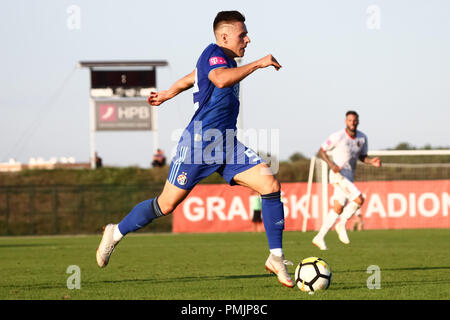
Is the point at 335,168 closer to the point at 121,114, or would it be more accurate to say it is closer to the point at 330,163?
the point at 330,163

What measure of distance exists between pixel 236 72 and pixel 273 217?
1504 millimetres

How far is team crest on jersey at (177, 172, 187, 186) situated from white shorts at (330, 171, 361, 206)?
297 inches

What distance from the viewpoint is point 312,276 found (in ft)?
23.0

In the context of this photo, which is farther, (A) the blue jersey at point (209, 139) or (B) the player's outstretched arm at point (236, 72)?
(A) the blue jersey at point (209, 139)

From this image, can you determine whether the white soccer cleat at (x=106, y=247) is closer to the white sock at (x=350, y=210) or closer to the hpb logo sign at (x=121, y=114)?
the white sock at (x=350, y=210)

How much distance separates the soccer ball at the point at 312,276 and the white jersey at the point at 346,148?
7.57m

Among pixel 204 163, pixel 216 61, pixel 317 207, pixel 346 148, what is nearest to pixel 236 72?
pixel 216 61

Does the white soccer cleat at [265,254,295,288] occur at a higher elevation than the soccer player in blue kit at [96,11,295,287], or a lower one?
lower

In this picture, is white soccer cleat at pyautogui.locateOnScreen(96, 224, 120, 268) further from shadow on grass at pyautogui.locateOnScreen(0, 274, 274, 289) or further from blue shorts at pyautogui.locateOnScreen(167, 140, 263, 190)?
blue shorts at pyautogui.locateOnScreen(167, 140, 263, 190)

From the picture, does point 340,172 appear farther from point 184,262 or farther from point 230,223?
point 230,223

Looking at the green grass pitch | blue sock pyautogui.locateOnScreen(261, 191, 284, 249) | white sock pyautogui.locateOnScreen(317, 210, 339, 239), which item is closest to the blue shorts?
blue sock pyautogui.locateOnScreen(261, 191, 284, 249)

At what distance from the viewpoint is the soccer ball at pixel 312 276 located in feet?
23.0

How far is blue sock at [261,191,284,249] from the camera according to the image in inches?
285

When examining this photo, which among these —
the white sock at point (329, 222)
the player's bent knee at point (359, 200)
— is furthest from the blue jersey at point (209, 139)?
the player's bent knee at point (359, 200)
